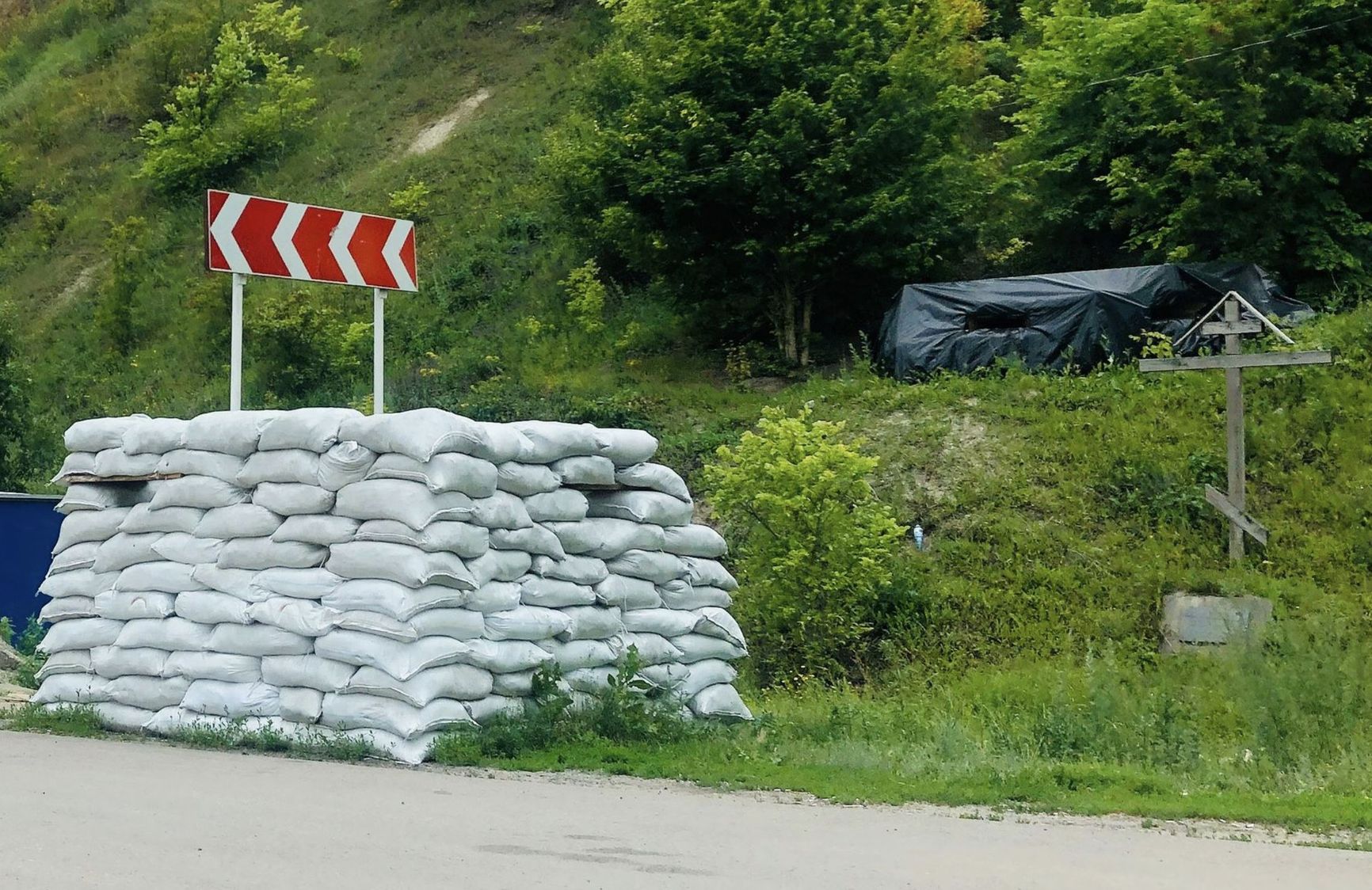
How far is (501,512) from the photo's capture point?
8984 millimetres

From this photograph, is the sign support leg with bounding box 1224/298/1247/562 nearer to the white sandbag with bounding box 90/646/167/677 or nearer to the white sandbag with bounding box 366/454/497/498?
the white sandbag with bounding box 366/454/497/498

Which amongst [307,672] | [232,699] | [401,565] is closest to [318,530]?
[401,565]

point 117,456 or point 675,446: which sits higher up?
point 117,456

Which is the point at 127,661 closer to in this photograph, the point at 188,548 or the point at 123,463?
the point at 188,548

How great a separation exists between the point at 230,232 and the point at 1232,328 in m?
10.7

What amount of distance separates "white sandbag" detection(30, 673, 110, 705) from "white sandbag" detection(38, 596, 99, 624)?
0.40 metres

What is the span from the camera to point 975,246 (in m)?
24.0

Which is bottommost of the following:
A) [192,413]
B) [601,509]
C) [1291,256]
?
[192,413]

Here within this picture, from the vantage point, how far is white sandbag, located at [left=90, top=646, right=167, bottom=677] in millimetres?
9625

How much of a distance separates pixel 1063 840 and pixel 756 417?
1433 cm

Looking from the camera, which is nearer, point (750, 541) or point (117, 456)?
point (117, 456)

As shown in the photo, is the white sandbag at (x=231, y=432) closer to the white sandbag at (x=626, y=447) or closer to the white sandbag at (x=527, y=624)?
the white sandbag at (x=527, y=624)

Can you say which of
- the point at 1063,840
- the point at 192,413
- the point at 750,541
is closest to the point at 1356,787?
the point at 1063,840

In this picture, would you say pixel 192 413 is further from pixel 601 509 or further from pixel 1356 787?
pixel 1356 787
